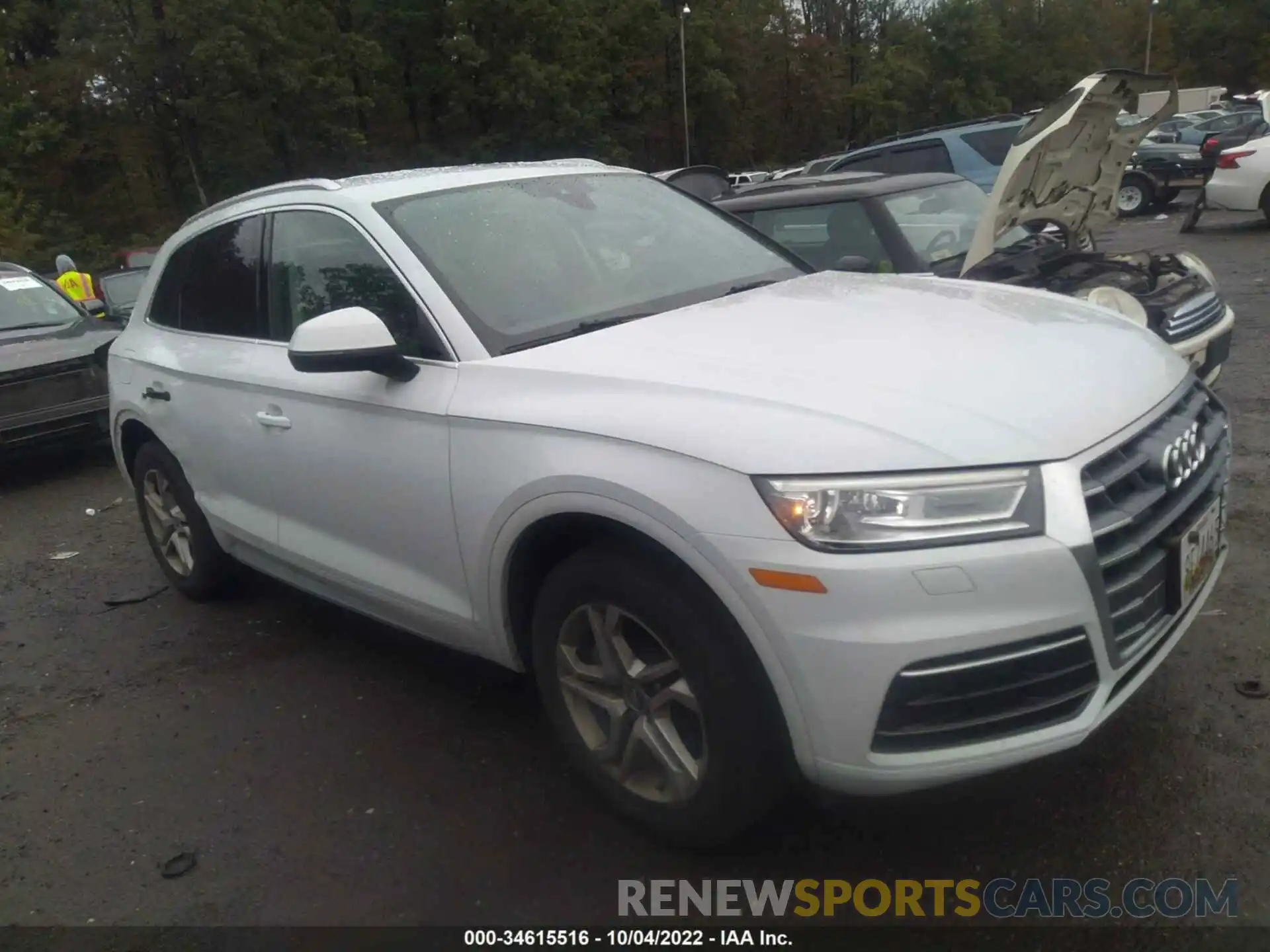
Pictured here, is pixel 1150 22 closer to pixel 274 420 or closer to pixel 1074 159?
pixel 1074 159

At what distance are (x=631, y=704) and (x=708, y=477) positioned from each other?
705 mm

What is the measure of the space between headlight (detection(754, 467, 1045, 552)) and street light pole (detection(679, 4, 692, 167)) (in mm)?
44812

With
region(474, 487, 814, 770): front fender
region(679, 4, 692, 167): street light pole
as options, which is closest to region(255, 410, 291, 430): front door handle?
region(474, 487, 814, 770): front fender

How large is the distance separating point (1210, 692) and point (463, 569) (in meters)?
2.29

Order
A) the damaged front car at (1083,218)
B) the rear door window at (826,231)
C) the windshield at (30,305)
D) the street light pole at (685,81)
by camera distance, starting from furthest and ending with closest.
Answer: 1. the street light pole at (685,81)
2. the windshield at (30,305)
3. the rear door window at (826,231)
4. the damaged front car at (1083,218)

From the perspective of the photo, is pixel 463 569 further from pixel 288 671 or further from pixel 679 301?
pixel 288 671

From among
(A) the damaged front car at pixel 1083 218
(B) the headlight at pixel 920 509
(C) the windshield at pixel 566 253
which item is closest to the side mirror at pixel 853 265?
(C) the windshield at pixel 566 253

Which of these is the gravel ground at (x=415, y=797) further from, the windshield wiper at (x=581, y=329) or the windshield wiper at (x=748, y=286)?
the windshield wiper at (x=748, y=286)

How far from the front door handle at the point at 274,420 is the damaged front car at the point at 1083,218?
3278mm

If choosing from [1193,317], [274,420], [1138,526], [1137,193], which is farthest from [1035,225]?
[1137,193]

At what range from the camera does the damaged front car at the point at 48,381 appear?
24.9 feet

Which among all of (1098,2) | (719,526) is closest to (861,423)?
(719,526)

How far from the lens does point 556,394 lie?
282cm

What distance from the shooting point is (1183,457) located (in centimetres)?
268
